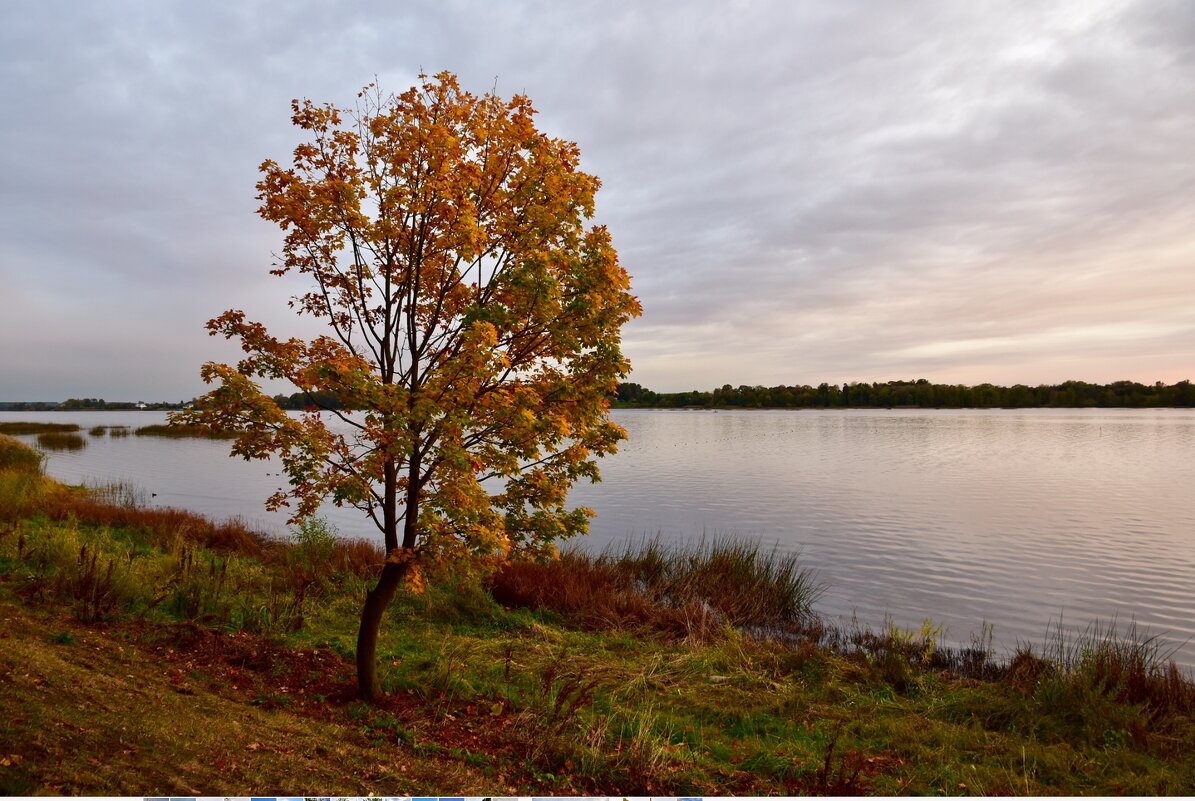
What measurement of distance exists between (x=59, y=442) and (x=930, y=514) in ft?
243

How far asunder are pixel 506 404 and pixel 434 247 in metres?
2.43

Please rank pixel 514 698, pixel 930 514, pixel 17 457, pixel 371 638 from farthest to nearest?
pixel 17 457
pixel 930 514
pixel 514 698
pixel 371 638

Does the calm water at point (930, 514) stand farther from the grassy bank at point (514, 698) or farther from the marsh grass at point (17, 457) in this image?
the marsh grass at point (17, 457)

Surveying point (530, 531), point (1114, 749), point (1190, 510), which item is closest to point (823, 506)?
point (1190, 510)

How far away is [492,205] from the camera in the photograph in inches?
348

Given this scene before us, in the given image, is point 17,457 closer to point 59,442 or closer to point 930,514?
point 930,514

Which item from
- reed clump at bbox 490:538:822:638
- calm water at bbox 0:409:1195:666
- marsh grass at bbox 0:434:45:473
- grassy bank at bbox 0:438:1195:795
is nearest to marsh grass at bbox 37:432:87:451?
calm water at bbox 0:409:1195:666

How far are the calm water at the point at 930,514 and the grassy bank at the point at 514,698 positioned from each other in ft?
10.6

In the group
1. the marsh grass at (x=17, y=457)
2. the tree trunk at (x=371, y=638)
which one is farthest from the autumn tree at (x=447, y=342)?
the marsh grass at (x=17, y=457)

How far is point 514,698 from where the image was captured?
9422 millimetres

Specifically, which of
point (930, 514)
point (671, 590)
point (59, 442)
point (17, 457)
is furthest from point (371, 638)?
point (59, 442)

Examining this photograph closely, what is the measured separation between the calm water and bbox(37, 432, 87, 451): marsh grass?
19.1ft

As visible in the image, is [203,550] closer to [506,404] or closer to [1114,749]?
[506,404]

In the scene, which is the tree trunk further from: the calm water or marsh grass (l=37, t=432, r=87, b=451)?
marsh grass (l=37, t=432, r=87, b=451)
